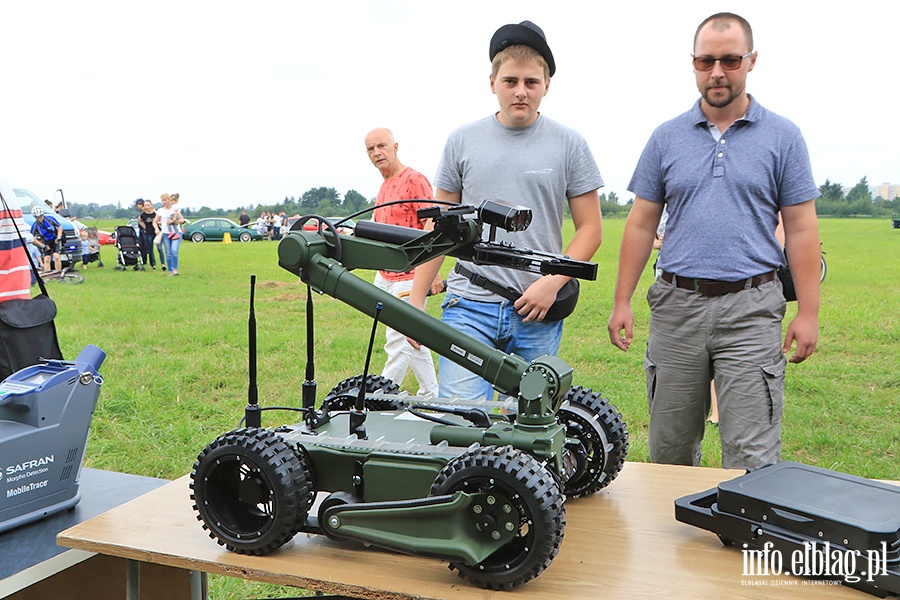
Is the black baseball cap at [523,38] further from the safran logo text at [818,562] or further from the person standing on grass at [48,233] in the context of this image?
the person standing on grass at [48,233]

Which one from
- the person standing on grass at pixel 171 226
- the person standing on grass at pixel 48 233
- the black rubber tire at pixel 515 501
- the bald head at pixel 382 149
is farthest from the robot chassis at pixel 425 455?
the person standing on grass at pixel 171 226

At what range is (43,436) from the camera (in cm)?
230

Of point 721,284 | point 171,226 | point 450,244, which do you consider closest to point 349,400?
point 450,244

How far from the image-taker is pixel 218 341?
8.32 m

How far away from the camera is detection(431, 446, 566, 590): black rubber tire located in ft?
5.33

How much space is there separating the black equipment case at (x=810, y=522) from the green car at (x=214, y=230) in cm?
3349

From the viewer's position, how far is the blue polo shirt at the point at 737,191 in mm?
2945

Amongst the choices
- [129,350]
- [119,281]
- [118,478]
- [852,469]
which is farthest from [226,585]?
[119,281]

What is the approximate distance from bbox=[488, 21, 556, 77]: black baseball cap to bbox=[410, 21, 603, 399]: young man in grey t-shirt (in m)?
0.02

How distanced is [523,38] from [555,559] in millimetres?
1760

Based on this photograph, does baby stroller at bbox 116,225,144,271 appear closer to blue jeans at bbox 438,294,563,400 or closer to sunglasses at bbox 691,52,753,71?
blue jeans at bbox 438,294,563,400

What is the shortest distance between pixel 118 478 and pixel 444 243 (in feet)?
5.24

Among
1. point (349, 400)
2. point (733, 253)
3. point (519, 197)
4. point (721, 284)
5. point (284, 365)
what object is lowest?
point (284, 365)

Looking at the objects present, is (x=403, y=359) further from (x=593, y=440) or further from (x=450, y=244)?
(x=450, y=244)
